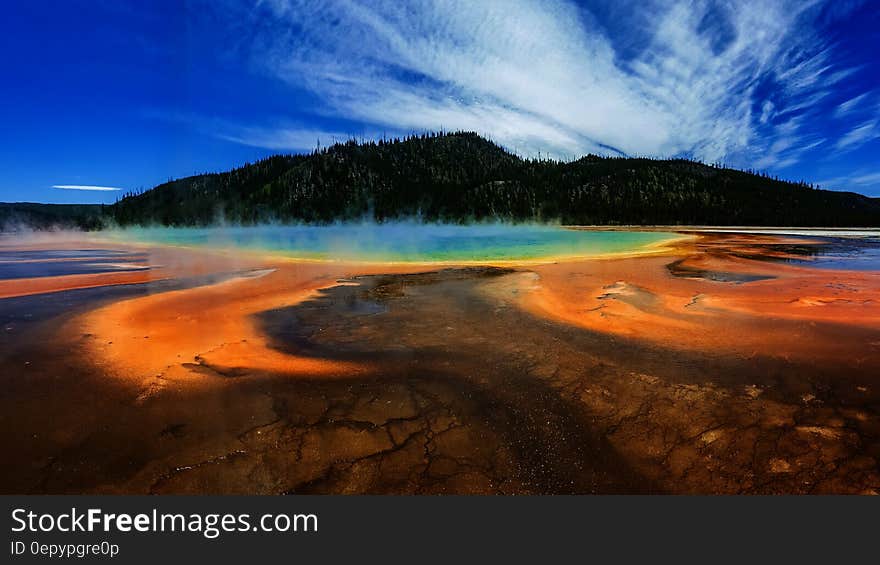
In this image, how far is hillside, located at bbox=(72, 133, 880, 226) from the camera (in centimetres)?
11281

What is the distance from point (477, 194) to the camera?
144125mm

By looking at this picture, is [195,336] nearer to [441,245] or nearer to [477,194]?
[441,245]

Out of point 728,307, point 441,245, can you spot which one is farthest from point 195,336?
point 441,245

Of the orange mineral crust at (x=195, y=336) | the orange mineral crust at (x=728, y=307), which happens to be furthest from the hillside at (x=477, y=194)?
the orange mineral crust at (x=195, y=336)

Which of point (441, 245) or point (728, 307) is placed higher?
point (441, 245)

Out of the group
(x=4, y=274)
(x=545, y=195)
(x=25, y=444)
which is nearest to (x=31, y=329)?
(x=25, y=444)

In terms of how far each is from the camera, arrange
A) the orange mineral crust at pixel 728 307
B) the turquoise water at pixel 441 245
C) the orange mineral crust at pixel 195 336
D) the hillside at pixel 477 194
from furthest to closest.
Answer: the hillside at pixel 477 194
the turquoise water at pixel 441 245
the orange mineral crust at pixel 728 307
the orange mineral crust at pixel 195 336

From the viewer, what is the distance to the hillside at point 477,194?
113 metres

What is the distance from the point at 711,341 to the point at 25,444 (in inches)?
357

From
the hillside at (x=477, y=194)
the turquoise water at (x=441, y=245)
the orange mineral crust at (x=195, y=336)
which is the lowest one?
the orange mineral crust at (x=195, y=336)

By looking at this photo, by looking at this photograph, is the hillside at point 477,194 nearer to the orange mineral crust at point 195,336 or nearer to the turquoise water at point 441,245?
the turquoise water at point 441,245

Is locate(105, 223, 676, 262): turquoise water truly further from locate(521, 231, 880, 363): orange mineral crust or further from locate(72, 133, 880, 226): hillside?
locate(72, 133, 880, 226): hillside

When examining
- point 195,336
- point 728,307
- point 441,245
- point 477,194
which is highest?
point 477,194

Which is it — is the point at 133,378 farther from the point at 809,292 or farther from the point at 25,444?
the point at 809,292
